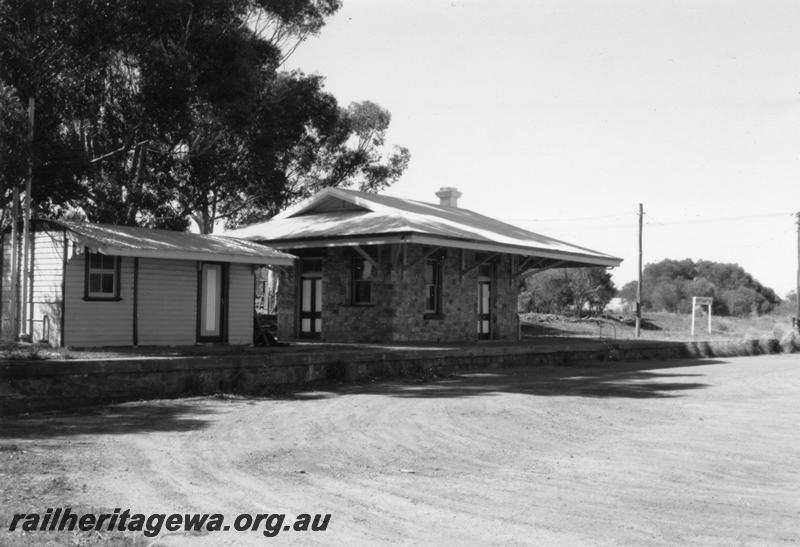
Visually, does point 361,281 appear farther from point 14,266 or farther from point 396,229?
point 14,266

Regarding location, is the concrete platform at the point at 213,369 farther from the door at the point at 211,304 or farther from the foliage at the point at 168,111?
the foliage at the point at 168,111

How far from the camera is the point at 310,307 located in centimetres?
2645

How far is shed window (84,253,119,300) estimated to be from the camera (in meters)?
18.9

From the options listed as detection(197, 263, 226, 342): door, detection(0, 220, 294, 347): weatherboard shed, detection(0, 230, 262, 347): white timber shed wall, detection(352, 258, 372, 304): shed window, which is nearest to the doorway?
detection(352, 258, 372, 304): shed window

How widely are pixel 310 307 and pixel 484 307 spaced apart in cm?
531

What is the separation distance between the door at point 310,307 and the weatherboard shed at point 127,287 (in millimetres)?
4369

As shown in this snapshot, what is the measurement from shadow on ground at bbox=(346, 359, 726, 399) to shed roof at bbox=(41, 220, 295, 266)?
4936 millimetres

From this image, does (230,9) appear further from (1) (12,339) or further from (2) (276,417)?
(2) (276,417)

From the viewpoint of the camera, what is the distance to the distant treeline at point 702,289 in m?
92.8

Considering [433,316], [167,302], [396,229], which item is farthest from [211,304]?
[433,316]

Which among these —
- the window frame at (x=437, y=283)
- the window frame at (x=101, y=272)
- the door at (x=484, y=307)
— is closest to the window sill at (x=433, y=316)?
the window frame at (x=437, y=283)

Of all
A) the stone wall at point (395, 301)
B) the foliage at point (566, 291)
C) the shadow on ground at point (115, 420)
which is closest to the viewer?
the shadow on ground at point (115, 420)

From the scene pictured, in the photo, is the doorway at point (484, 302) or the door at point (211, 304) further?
the doorway at point (484, 302)

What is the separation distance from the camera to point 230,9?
23.2 meters
